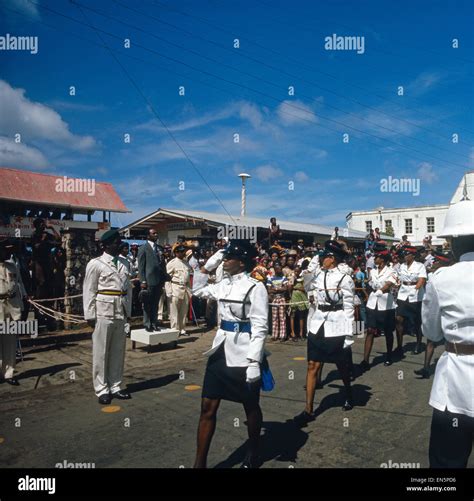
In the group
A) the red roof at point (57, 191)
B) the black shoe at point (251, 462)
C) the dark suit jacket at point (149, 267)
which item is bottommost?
the black shoe at point (251, 462)

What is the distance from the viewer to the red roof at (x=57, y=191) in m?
19.9

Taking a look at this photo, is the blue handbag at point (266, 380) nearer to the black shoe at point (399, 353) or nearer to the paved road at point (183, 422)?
the paved road at point (183, 422)

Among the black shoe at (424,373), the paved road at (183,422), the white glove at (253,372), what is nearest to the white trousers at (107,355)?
the paved road at (183,422)

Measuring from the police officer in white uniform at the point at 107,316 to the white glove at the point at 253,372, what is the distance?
2766mm

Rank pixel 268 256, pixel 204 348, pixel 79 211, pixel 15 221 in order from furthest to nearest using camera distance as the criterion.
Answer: pixel 79 211, pixel 15 221, pixel 268 256, pixel 204 348

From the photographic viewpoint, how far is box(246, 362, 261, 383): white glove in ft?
11.2

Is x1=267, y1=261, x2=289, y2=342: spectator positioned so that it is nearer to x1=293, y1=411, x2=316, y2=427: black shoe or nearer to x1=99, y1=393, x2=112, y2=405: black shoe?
x1=293, y1=411, x2=316, y2=427: black shoe

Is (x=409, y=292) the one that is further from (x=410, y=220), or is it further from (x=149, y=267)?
(x=410, y=220)

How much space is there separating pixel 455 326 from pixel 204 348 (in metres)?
6.88

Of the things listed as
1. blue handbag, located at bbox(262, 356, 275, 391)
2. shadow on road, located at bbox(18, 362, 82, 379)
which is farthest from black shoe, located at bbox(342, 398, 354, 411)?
shadow on road, located at bbox(18, 362, 82, 379)
